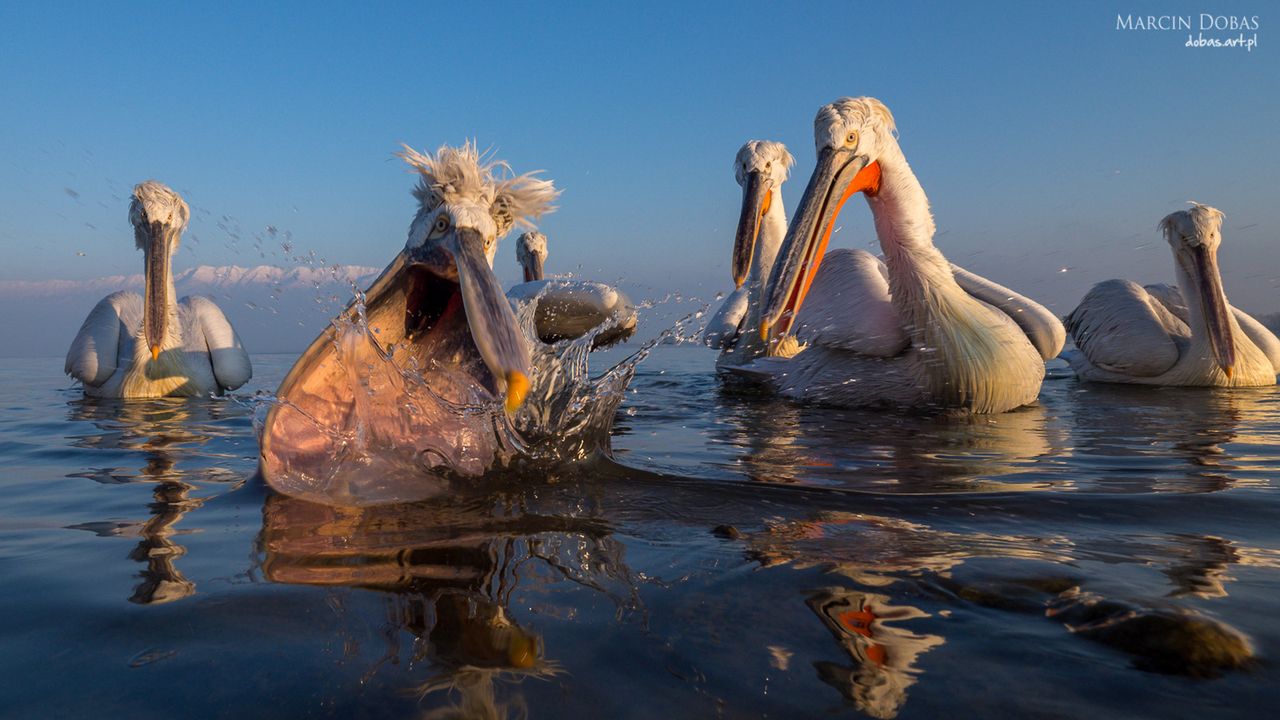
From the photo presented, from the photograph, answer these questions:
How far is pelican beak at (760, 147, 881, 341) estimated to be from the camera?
14.8ft

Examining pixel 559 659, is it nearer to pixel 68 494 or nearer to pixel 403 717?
pixel 403 717

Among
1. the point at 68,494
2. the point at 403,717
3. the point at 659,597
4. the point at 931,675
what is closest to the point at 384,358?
the point at 68,494

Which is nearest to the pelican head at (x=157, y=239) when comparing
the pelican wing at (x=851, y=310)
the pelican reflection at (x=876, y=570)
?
the pelican wing at (x=851, y=310)

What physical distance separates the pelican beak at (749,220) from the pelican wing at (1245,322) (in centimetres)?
369

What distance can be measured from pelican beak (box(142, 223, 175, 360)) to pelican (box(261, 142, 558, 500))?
4.60 metres

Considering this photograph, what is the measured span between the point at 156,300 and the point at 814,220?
17.0ft

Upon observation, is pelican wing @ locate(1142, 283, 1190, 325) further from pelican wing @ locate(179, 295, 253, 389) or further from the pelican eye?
pelican wing @ locate(179, 295, 253, 389)

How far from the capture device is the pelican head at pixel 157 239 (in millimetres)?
6199

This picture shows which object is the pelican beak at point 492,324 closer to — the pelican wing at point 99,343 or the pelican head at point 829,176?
the pelican head at point 829,176

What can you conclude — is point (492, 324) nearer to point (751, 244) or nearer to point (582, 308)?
point (582, 308)

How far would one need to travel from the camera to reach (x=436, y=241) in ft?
8.07

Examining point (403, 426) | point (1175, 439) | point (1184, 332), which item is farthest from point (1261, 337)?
point (403, 426)

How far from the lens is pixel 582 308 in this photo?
20.9ft

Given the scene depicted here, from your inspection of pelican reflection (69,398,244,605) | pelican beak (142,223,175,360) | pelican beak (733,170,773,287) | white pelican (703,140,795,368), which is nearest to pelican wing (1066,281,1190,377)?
white pelican (703,140,795,368)
